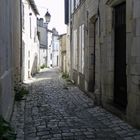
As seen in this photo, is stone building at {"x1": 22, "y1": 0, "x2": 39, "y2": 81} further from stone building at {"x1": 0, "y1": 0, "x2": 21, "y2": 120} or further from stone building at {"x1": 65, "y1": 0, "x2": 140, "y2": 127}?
stone building at {"x1": 0, "y1": 0, "x2": 21, "y2": 120}

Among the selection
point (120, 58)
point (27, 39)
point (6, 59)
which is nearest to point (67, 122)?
point (6, 59)

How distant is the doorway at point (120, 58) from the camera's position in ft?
29.3

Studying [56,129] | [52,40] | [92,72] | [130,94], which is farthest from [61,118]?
[52,40]

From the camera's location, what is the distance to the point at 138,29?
7332mm

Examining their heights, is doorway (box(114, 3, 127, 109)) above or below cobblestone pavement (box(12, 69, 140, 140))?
above

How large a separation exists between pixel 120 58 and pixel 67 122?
2.29 metres

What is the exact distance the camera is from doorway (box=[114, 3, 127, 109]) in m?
8.94

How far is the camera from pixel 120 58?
30.3 ft

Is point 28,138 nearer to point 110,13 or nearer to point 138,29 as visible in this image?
point 138,29

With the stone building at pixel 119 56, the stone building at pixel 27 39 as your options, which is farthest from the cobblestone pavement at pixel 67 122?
the stone building at pixel 27 39

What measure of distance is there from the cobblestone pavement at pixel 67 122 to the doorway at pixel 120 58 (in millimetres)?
542

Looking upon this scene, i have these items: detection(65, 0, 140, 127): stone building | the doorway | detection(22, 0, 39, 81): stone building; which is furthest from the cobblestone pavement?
detection(22, 0, 39, 81): stone building

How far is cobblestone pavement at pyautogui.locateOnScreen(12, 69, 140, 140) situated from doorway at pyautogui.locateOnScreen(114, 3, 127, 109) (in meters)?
0.54

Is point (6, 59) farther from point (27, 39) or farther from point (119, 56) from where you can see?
point (27, 39)
